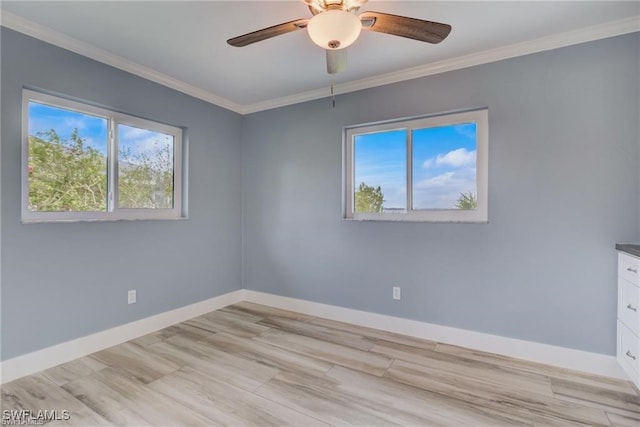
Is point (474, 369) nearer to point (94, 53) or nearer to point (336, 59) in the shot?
point (336, 59)

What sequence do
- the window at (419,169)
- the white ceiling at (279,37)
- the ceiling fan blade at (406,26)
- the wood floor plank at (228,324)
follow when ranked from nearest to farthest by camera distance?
the ceiling fan blade at (406,26), the white ceiling at (279,37), the window at (419,169), the wood floor plank at (228,324)

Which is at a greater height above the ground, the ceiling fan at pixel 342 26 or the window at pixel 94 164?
the ceiling fan at pixel 342 26

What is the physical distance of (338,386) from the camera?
1938mm

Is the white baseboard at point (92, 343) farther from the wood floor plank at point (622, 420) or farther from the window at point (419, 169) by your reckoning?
the wood floor plank at point (622, 420)

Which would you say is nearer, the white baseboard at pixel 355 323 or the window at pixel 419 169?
the white baseboard at pixel 355 323

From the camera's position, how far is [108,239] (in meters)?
2.47

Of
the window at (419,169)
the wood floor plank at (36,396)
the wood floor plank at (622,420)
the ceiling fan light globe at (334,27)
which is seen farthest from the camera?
the window at (419,169)

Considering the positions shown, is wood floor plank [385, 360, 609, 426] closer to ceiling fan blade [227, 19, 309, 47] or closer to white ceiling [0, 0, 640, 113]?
ceiling fan blade [227, 19, 309, 47]

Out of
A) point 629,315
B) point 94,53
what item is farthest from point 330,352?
point 94,53

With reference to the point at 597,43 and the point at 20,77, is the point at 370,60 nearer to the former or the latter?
the point at 597,43

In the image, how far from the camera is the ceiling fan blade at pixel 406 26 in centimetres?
148

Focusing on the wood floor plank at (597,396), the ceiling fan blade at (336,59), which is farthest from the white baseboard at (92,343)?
the wood floor plank at (597,396)

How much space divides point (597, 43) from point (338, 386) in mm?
2872

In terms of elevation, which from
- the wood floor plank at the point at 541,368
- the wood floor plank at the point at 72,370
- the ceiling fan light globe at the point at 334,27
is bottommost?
the wood floor plank at the point at 541,368
